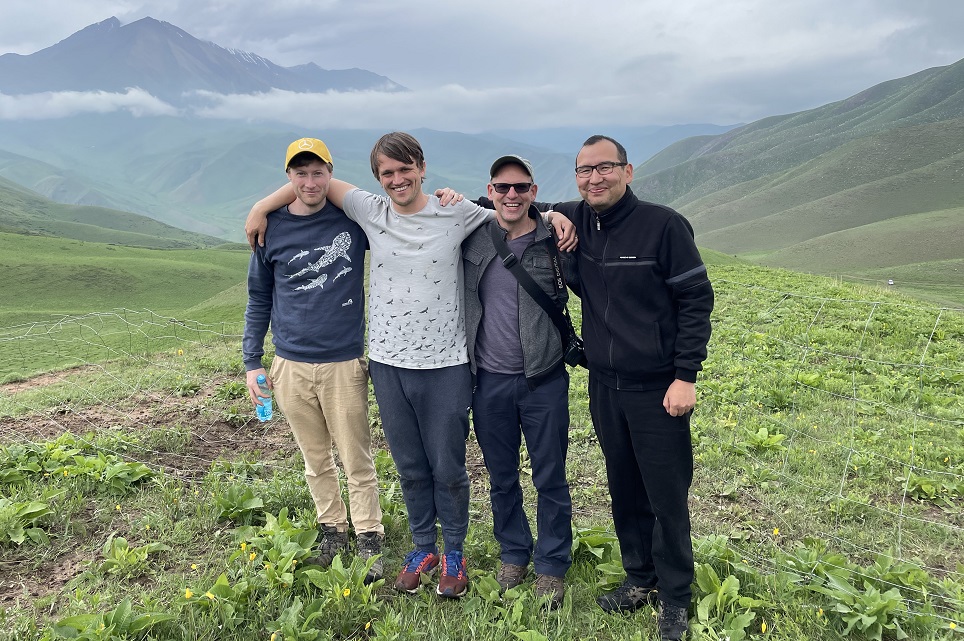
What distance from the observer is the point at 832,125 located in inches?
7441

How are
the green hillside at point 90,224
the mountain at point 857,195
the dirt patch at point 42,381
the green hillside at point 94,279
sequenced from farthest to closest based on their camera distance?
the green hillside at point 90,224 → the mountain at point 857,195 → the green hillside at point 94,279 → the dirt patch at point 42,381

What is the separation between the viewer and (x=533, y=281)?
3.44m

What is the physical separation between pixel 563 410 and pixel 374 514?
1.69m

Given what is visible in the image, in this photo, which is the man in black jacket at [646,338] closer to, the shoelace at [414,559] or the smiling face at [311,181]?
the shoelace at [414,559]

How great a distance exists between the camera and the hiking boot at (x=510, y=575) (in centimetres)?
386

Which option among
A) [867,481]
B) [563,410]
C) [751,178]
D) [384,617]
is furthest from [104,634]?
[751,178]

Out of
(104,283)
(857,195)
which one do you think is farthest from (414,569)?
(857,195)

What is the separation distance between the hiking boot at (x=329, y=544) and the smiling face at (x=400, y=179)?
8.13ft

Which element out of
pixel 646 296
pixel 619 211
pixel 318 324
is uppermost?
pixel 619 211

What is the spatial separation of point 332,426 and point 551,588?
5.94 ft

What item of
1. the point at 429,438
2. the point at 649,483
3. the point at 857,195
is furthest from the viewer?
the point at 857,195

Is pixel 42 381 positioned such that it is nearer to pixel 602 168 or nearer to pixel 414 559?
pixel 414 559

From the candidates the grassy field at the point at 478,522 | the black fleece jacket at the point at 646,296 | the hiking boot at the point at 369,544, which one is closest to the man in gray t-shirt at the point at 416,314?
the black fleece jacket at the point at 646,296

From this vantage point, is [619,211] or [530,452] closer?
[619,211]
